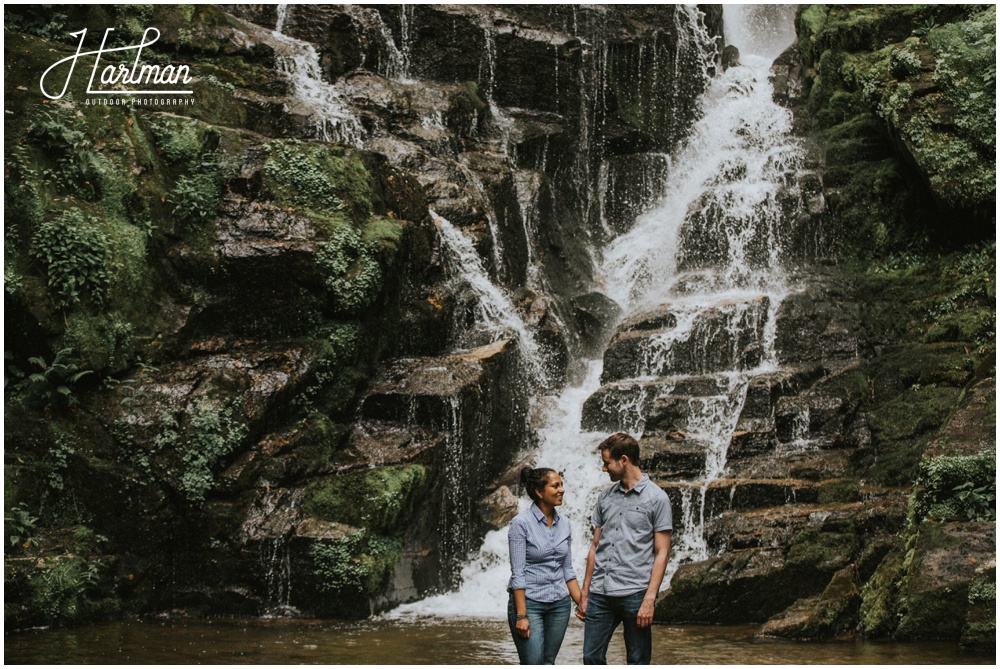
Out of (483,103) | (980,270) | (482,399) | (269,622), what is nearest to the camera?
(269,622)

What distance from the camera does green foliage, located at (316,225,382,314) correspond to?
14.1 meters

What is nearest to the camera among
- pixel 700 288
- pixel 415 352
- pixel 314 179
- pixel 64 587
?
pixel 64 587

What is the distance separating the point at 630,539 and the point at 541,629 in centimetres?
81

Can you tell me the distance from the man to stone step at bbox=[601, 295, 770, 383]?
11658 millimetres

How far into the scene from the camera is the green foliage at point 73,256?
12047 millimetres

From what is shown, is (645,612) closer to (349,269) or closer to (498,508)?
(498,508)

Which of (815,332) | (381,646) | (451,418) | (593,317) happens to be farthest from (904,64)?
(381,646)

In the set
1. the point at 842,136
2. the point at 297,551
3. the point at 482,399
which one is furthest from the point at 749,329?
the point at 297,551

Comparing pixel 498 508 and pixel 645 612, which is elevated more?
pixel 645 612

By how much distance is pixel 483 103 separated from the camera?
23.7 m

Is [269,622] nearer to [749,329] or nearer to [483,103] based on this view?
[749,329]

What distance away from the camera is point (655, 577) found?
5.63m

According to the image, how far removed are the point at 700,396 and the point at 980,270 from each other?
246 inches

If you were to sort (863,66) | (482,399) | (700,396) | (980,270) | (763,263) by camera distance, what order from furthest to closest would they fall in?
(763,263)
(863,66)
(980,270)
(700,396)
(482,399)
